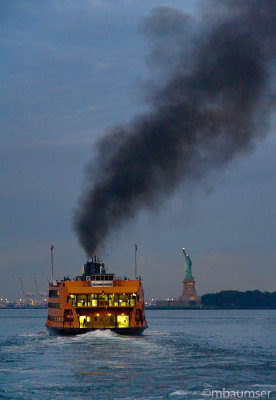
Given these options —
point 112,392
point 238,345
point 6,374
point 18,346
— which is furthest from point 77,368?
point 238,345

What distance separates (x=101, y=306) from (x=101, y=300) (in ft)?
5.46

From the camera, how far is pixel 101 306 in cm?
9631

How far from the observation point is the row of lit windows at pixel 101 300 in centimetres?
9781

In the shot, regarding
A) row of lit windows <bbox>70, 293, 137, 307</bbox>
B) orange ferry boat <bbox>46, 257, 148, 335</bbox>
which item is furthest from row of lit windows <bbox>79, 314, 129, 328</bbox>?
row of lit windows <bbox>70, 293, 137, 307</bbox>

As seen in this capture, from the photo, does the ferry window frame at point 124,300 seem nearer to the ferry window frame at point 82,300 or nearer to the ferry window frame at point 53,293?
the ferry window frame at point 82,300

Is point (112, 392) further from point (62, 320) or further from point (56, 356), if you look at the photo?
point (62, 320)

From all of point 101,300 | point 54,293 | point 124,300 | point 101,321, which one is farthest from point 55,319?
point 124,300

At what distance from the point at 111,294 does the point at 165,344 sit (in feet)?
31.2

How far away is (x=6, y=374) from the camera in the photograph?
6375 cm

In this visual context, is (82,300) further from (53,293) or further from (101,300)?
(53,293)

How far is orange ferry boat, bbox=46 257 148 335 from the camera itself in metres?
96.8

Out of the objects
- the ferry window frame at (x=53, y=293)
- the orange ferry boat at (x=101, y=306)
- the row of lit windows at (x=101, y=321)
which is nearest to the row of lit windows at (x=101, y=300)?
the orange ferry boat at (x=101, y=306)

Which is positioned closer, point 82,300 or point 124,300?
point 82,300

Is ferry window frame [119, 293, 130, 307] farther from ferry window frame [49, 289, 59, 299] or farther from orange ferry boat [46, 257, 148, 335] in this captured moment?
ferry window frame [49, 289, 59, 299]
